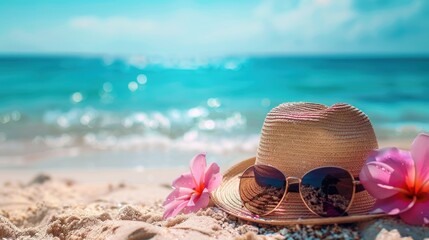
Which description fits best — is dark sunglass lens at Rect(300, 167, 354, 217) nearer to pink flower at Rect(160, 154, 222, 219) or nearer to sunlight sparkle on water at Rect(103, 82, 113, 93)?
pink flower at Rect(160, 154, 222, 219)

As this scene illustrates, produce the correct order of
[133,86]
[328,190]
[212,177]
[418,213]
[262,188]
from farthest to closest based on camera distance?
[133,86]
[212,177]
[262,188]
[328,190]
[418,213]

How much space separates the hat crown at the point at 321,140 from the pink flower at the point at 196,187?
1.21ft

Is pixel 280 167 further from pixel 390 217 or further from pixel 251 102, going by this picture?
pixel 251 102

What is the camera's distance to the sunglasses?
7.81 feet

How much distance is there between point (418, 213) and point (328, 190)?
0.40 meters

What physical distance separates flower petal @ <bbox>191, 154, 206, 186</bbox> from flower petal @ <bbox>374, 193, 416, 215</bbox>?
950mm

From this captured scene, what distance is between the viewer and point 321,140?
2.49 metres

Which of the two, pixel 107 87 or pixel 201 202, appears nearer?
pixel 201 202

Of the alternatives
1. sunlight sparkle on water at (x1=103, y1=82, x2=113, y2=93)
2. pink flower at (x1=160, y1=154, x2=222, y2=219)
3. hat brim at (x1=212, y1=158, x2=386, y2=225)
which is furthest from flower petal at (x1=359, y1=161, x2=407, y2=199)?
sunlight sparkle on water at (x1=103, y1=82, x2=113, y2=93)

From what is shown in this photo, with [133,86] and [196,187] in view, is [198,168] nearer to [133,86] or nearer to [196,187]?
[196,187]

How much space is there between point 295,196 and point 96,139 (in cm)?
795

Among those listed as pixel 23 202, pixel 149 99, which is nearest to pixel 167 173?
pixel 23 202

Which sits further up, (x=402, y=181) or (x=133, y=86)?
(x=402, y=181)

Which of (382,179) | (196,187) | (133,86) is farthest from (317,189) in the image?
(133,86)
